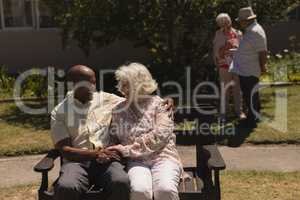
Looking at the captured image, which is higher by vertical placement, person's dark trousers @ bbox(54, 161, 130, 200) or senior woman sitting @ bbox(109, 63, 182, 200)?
senior woman sitting @ bbox(109, 63, 182, 200)

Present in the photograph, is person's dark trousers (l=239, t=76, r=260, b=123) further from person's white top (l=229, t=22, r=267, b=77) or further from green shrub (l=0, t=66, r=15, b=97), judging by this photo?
green shrub (l=0, t=66, r=15, b=97)

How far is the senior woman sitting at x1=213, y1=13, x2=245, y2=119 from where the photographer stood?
8859 millimetres

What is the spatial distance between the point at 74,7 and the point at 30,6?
5.32m

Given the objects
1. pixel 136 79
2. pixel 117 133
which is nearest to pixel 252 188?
pixel 117 133

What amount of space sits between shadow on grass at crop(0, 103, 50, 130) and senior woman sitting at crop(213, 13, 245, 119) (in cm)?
283

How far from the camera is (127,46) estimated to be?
15344 mm

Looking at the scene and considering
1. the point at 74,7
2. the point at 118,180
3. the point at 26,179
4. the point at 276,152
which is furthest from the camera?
the point at 74,7

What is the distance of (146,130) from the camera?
193 inches

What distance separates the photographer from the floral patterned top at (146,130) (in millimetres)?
4816

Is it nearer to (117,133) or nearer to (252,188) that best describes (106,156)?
(117,133)

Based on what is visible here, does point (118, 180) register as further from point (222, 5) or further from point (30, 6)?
point (30, 6)

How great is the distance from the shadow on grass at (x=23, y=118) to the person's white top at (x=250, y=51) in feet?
9.89

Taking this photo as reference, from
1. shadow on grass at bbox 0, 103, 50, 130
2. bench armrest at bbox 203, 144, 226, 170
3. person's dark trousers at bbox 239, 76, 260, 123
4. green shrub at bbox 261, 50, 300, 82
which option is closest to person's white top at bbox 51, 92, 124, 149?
bench armrest at bbox 203, 144, 226, 170

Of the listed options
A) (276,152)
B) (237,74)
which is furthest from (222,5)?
(276,152)
